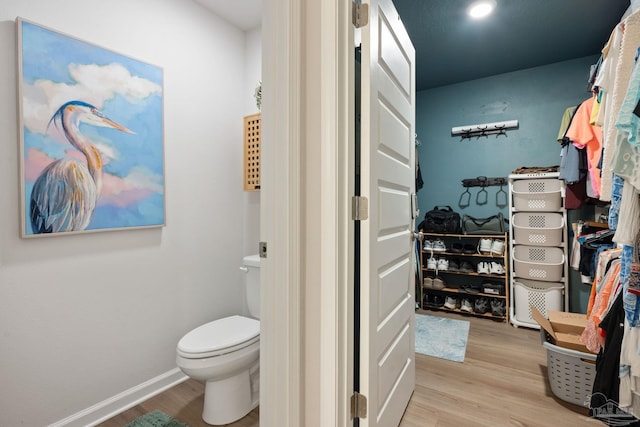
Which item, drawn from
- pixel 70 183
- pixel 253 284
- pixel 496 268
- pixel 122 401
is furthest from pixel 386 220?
pixel 496 268

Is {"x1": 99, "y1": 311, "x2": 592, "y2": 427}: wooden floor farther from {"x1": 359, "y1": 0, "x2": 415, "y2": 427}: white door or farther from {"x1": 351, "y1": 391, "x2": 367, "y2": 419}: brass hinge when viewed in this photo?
{"x1": 351, "y1": 391, "x2": 367, "y2": 419}: brass hinge

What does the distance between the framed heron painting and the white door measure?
137cm

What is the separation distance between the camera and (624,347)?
1.09 m

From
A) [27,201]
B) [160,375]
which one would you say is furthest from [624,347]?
[27,201]

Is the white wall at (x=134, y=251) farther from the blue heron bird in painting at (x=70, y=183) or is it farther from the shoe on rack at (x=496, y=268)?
the shoe on rack at (x=496, y=268)

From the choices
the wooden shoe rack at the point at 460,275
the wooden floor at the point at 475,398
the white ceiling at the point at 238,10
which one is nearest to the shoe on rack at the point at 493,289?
the wooden shoe rack at the point at 460,275

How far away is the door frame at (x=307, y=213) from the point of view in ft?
3.60

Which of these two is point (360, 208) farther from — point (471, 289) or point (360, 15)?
point (471, 289)

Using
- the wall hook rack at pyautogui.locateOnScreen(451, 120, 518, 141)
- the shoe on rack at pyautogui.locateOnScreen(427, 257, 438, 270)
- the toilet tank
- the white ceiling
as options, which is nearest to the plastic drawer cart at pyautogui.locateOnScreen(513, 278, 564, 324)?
the shoe on rack at pyautogui.locateOnScreen(427, 257, 438, 270)

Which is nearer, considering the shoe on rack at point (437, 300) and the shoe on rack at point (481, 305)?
the shoe on rack at point (481, 305)

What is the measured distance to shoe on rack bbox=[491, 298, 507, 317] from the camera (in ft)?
9.98

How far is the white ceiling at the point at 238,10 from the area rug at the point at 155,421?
2569mm

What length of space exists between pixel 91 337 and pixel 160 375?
1.64 feet

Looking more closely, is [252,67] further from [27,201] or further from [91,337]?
[91,337]
